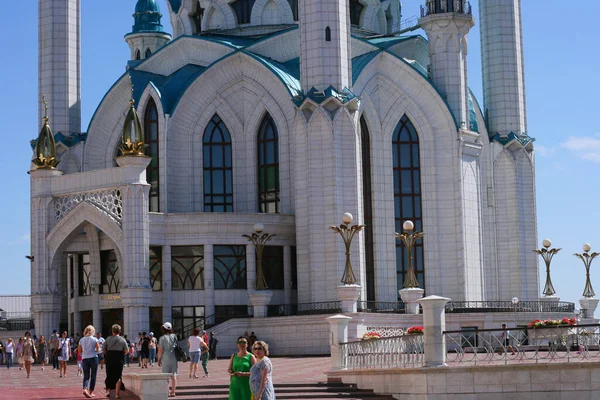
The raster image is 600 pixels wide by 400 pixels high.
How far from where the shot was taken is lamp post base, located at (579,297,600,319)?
57.0 metres

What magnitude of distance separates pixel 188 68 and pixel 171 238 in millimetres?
11313

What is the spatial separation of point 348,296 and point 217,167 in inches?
506

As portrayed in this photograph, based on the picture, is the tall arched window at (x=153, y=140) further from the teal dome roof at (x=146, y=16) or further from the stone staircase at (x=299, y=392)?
the stone staircase at (x=299, y=392)

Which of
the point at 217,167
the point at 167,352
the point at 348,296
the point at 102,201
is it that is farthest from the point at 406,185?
the point at 167,352

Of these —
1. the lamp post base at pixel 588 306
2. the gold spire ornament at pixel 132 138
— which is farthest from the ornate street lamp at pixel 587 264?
the gold spire ornament at pixel 132 138

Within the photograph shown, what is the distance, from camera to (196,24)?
225 feet

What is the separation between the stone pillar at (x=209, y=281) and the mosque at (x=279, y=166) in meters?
0.06

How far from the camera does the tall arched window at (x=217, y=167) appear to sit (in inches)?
2301

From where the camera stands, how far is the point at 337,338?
33.8m

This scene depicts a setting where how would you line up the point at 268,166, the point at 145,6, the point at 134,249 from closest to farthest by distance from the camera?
1. the point at 134,249
2. the point at 268,166
3. the point at 145,6

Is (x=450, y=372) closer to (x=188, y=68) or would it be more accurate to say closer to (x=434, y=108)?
(x=434, y=108)

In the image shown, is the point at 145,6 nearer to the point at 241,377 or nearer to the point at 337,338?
the point at 337,338

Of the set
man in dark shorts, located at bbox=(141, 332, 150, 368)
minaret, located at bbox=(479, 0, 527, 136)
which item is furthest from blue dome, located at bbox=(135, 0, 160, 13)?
Result: man in dark shorts, located at bbox=(141, 332, 150, 368)

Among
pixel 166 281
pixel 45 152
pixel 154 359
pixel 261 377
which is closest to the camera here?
pixel 261 377
